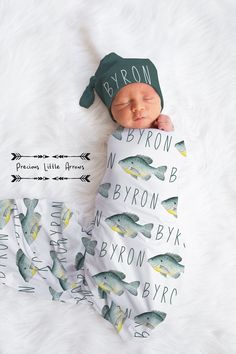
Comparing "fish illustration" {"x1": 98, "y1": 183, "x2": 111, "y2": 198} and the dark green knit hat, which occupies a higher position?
the dark green knit hat

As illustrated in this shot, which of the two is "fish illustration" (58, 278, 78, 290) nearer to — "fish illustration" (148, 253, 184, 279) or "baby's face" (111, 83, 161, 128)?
"fish illustration" (148, 253, 184, 279)

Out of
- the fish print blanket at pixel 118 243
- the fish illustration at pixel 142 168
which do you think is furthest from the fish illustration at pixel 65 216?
the fish illustration at pixel 142 168

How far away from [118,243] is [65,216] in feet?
0.62

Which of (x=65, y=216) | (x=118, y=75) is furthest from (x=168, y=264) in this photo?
(x=118, y=75)

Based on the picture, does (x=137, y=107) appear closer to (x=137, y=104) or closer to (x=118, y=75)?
(x=137, y=104)

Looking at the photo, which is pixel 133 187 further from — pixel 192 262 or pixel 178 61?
pixel 178 61

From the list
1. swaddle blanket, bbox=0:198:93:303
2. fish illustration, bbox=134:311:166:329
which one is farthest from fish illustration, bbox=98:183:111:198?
fish illustration, bbox=134:311:166:329

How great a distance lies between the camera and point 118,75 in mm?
1314

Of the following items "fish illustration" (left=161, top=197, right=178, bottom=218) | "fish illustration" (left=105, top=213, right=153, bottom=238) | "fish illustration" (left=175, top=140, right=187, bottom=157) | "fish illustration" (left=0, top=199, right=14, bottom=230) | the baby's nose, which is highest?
the baby's nose

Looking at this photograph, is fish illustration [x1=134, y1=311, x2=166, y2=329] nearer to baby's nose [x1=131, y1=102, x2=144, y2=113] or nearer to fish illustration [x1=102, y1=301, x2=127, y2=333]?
fish illustration [x1=102, y1=301, x2=127, y2=333]

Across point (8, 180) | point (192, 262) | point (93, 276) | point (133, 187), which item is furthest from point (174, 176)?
point (8, 180)

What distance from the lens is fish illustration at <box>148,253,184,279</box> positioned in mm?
1275

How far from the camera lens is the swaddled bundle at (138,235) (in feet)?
4.17

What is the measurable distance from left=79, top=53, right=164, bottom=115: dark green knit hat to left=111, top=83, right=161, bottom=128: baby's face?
0.02 m
